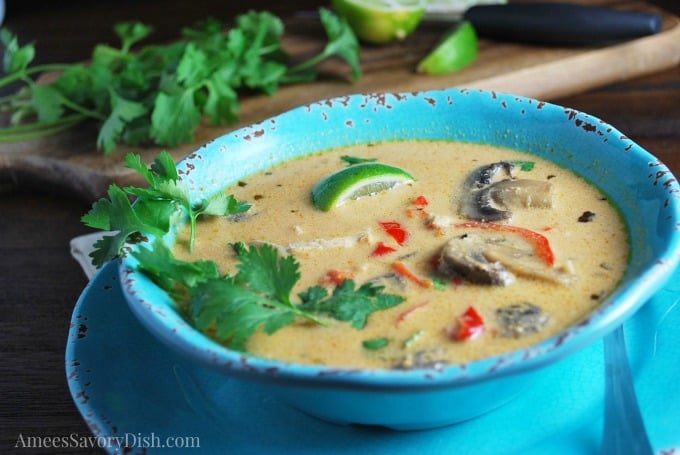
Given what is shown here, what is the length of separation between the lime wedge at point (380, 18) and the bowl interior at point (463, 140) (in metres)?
1.61

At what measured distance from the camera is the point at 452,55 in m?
3.75

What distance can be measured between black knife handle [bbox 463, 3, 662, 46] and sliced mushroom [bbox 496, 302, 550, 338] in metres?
2.34

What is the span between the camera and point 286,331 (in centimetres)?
177

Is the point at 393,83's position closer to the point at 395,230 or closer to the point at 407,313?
the point at 395,230

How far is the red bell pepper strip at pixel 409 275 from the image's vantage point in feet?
6.17

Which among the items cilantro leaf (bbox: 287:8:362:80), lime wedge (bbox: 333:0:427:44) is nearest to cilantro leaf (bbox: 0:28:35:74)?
cilantro leaf (bbox: 287:8:362:80)

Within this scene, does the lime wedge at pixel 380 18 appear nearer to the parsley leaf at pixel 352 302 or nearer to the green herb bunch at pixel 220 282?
the green herb bunch at pixel 220 282

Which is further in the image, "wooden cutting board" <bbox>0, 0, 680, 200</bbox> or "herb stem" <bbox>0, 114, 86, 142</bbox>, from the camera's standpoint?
"herb stem" <bbox>0, 114, 86, 142</bbox>

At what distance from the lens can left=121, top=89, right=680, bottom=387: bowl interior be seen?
151 cm

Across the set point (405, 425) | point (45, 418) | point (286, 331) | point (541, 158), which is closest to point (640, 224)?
point (541, 158)

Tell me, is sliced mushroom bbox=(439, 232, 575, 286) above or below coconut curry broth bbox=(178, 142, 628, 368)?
above

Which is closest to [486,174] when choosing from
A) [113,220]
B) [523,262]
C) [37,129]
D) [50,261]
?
[523,262]

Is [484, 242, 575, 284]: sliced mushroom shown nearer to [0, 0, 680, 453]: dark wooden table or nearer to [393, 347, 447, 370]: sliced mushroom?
[393, 347, 447, 370]: sliced mushroom

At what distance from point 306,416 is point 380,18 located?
2684 mm
